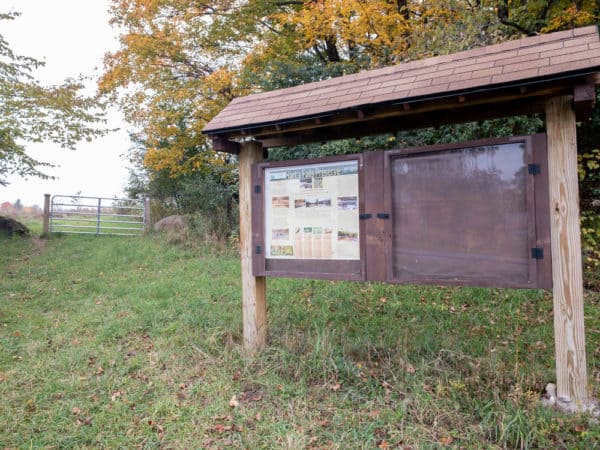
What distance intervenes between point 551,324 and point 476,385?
2378 millimetres

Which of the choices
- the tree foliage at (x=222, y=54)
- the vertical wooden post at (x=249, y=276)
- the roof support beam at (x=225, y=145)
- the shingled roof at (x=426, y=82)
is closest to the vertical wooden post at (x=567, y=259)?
the shingled roof at (x=426, y=82)

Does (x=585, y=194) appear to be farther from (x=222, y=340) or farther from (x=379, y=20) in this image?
(x=222, y=340)

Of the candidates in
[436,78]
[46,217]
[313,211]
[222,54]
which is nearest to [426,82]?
[436,78]

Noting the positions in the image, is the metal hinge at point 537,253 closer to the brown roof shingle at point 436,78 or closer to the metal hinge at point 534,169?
the metal hinge at point 534,169

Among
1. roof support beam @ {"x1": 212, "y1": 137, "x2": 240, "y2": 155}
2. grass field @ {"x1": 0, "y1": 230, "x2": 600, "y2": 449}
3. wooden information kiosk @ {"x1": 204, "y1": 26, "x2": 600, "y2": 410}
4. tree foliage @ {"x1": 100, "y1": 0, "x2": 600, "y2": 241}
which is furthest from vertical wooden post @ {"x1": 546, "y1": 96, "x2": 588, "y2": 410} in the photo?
tree foliage @ {"x1": 100, "y1": 0, "x2": 600, "y2": 241}

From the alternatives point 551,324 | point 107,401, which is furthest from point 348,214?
point 551,324

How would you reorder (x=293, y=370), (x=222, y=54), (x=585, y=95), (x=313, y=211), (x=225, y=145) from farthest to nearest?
(x=222, y=54) → (x=225, y=145) → (x=313, y=211) → (x=293, y=370) → (x=585, y=95)

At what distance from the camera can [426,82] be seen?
3.69 m

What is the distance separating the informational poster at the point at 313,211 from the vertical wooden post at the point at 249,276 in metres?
0.25

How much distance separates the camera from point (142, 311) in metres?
6.27

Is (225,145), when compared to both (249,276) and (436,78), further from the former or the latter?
(436,78)

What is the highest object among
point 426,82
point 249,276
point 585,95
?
point 426,82

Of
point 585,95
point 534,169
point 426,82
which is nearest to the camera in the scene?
point 585,95

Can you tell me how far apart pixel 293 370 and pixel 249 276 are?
117 cm
